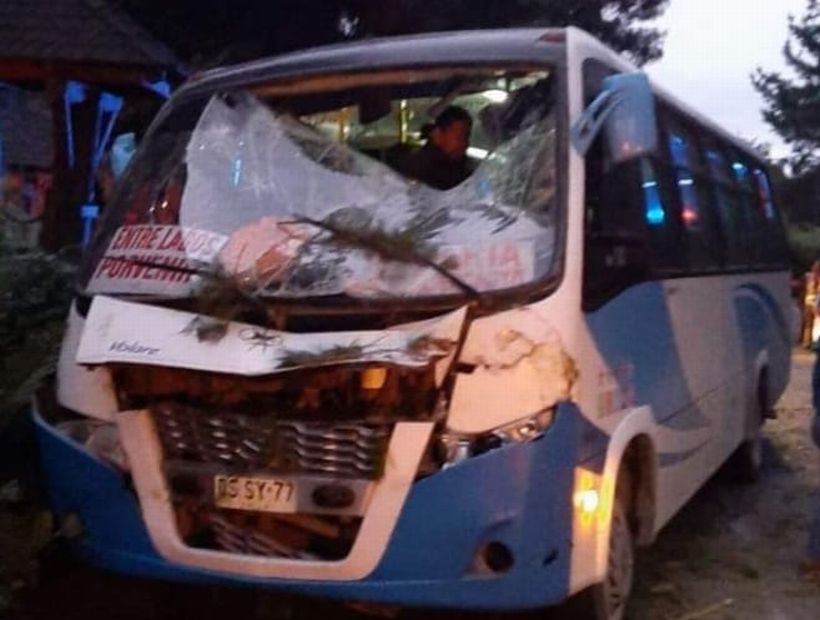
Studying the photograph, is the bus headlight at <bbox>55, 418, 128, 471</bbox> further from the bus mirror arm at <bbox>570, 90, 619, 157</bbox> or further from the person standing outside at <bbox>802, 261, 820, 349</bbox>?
the person standing outside at <bbox>802, 261, 820, 349</bbox>

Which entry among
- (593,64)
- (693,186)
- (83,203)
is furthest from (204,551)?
(83,203)

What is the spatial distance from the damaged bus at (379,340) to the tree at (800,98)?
157 feet

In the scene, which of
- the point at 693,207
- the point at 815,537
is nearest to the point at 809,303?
the point at 693,207

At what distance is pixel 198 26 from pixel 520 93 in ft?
43.2

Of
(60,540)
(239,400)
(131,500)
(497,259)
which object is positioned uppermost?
(497,259)

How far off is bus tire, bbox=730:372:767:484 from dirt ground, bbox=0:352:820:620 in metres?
0.30

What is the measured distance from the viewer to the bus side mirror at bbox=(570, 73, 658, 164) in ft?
19.7

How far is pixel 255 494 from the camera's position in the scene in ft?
18.2

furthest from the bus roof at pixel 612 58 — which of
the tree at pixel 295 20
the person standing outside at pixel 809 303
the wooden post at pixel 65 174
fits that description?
the person standing outside at pixel 809 303

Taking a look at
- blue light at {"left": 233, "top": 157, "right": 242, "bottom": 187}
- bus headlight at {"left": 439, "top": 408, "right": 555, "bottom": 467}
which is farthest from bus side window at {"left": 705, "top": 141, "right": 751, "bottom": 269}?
bus headlight at {"left": 439, "top": 408, "right": 555, "bottom": 467}

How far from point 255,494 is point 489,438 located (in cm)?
91

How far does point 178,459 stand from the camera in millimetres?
5711

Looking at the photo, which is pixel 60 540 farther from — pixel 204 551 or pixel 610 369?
pixel 610 369

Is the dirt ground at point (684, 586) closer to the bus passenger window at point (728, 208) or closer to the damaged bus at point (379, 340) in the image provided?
the damaged bus at point (379, 340)
